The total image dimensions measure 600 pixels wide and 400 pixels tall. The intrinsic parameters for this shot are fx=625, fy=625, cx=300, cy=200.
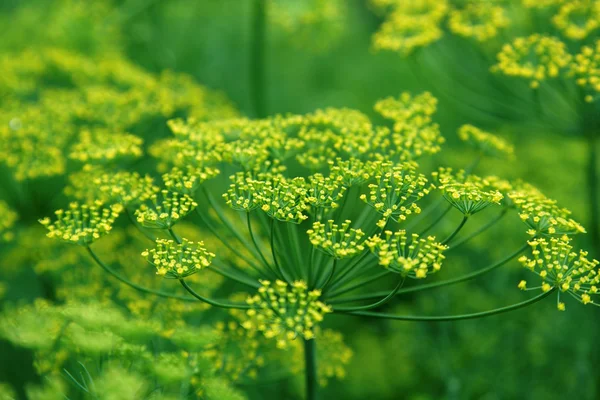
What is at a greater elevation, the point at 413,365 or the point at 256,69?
the point at 256,69

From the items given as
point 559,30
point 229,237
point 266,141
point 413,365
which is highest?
point 559,30

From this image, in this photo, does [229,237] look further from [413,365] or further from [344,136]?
[413,365]

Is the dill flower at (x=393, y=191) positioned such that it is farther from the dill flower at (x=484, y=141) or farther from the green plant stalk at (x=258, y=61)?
the green plant stalk at (x=258, y=61)

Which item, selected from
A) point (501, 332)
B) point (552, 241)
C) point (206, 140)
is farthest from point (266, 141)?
point (501, 332)

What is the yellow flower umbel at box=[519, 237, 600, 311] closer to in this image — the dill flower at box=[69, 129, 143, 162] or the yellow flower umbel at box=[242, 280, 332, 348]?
the yellow flower umbel at box=[242, 280, 332, 348]

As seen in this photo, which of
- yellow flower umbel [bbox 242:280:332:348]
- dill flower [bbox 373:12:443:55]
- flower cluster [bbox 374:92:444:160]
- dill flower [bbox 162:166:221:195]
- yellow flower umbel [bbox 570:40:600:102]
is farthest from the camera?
dill flower [bbox 373:12:443:55]

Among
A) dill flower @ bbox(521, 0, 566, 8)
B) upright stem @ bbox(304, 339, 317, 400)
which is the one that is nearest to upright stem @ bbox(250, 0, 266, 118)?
dill flower @ bbox(521, 0, 566, 8)

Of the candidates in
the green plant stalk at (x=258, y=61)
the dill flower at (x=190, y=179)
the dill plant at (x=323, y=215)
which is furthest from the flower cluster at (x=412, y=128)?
the green plant stalk at (x=258, y=61)
